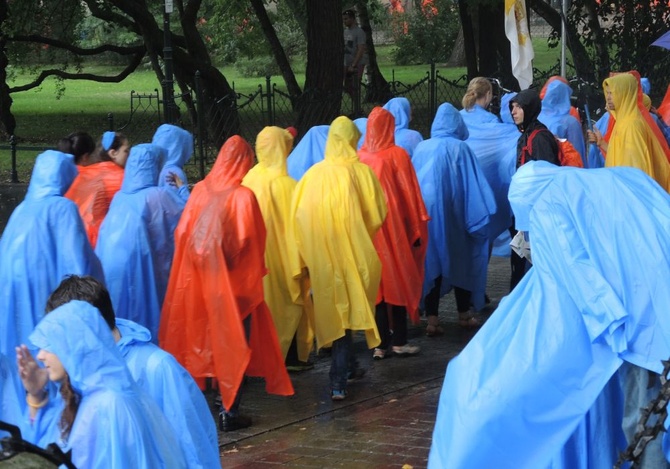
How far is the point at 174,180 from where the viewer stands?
28.9 ft

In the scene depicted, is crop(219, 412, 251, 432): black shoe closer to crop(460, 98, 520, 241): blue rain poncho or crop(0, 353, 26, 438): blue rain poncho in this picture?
crop(0, 353, 26, 438): blue rain poncho

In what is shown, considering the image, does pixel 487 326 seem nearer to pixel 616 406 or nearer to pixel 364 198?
pixel 616 406

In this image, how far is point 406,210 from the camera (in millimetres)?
9062

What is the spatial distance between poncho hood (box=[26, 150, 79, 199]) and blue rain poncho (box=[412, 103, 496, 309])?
12.2ft

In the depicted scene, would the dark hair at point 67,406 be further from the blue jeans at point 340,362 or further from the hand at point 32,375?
the blue jeans at point 340,362

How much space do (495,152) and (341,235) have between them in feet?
10.4

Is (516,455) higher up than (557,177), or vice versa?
(557,177)

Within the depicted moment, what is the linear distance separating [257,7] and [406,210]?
592 inches

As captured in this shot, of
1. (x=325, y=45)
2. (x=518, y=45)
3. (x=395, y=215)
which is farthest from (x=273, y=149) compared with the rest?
(x=325, y=45)

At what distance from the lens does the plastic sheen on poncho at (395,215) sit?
898 centimetres

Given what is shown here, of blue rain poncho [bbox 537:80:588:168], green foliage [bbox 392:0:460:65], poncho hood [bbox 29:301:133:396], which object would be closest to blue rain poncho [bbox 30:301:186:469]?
poncho hood [bbox 29:301:133:396]

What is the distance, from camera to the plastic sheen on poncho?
29.5ft

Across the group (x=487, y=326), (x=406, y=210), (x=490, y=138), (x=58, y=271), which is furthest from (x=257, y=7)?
(x=487, y=326)

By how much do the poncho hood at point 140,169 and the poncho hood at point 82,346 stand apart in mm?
3837
